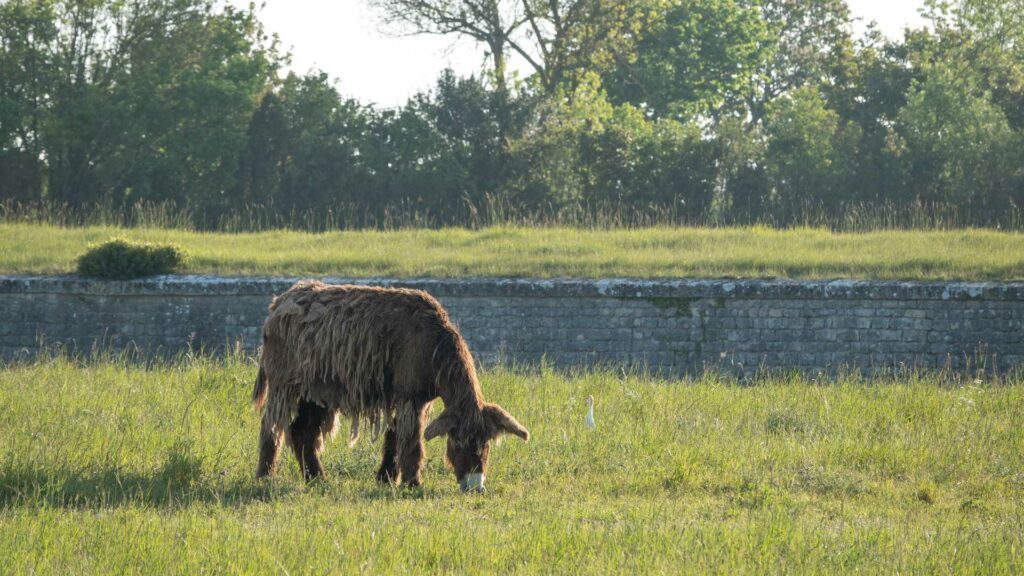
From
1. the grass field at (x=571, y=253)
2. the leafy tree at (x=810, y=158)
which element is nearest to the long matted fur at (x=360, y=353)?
the grass field at (x=571, y=253)

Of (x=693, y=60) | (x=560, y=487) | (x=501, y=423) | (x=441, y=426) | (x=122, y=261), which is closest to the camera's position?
(x=441, y=426)

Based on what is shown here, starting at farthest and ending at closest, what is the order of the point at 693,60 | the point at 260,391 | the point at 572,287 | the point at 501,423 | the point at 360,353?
the point at 693,60
the point at 572,287
the point at 260,391
the point at 360,353
the point at 501,423

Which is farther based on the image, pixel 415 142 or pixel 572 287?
pixel 415 142

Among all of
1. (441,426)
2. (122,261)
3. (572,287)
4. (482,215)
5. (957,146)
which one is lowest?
(441,426)

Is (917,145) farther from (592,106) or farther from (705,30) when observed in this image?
(705,30)

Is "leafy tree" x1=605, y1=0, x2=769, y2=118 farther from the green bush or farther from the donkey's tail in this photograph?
the donkey's tail

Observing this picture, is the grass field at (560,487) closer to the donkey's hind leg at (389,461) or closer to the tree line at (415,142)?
the donkey's hind leg at (389,461)

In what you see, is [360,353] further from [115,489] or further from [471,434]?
[115,489]

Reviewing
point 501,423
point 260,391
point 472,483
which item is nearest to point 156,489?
point 260,391

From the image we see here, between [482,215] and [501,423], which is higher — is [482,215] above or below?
above

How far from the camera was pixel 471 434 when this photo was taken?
26.6 feet

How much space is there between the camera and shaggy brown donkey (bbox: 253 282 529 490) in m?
8.23

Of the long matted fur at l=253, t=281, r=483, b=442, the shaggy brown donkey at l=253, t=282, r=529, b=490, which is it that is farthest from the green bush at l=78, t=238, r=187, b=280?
the long matted fur at l=253, t=281, r=483, b=442

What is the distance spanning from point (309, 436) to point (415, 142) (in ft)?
78.8
